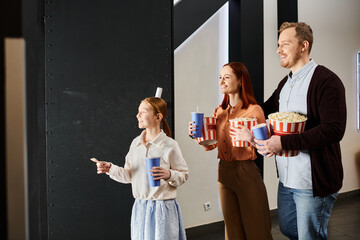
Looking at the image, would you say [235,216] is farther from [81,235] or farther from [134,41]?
[134,41]

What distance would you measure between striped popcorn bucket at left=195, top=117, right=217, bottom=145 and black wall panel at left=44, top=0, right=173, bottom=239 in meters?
0.47

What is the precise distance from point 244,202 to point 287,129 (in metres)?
0.58

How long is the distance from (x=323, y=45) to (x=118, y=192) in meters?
4.14

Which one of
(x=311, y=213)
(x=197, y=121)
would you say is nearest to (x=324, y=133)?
(x=311, y=213)

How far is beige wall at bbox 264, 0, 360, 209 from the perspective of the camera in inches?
167

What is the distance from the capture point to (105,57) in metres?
2.32

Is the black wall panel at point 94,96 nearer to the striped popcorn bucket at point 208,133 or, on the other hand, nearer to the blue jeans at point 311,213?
the striped popcorn bucket at point 208,133

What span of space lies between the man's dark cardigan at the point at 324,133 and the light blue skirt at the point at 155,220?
2.41ft

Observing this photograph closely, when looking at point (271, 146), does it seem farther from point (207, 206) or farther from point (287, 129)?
point (207, 206)

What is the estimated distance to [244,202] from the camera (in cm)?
201

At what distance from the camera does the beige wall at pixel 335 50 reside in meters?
4.23

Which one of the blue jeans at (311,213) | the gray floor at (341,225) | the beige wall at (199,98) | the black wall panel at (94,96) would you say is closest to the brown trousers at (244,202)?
the blue jeans at (311,213)

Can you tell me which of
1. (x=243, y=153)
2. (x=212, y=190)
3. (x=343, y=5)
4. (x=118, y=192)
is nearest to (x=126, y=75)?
(x=118, y=192)

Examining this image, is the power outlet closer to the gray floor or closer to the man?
the gray floor
